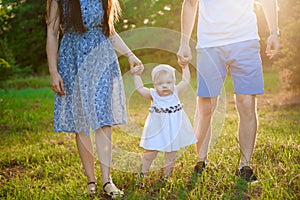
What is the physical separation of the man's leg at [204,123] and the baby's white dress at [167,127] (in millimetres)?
186

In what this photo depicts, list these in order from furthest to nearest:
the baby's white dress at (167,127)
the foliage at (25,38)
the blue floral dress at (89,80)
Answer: the foliage at (25,38) < the baby's white dress at (167,127) < the blue floral dress at (89,80)

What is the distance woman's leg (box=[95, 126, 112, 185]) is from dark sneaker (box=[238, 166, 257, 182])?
97 centimetres

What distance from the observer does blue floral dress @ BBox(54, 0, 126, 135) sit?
330 cm

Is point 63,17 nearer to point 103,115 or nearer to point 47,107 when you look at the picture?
point 103,115

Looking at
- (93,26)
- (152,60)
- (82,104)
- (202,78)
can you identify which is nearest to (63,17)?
(93,26)

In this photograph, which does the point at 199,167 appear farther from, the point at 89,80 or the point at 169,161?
the point at 89,80

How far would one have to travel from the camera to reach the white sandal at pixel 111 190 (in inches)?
126

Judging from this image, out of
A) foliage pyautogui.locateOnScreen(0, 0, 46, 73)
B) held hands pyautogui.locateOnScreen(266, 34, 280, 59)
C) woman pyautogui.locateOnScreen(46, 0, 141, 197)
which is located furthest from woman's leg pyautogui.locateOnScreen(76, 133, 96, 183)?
foliage pyautogui.locateOnScreen(0, 0, 46, 73)

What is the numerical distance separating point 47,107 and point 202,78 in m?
6.05

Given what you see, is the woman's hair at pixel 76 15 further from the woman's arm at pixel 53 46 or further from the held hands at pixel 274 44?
the held hands at pixel 274 44

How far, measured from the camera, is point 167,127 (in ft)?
11.6

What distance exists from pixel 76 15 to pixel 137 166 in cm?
138

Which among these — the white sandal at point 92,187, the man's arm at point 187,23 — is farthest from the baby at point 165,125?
the white sandal at point 92,187

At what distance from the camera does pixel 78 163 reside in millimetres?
4539
